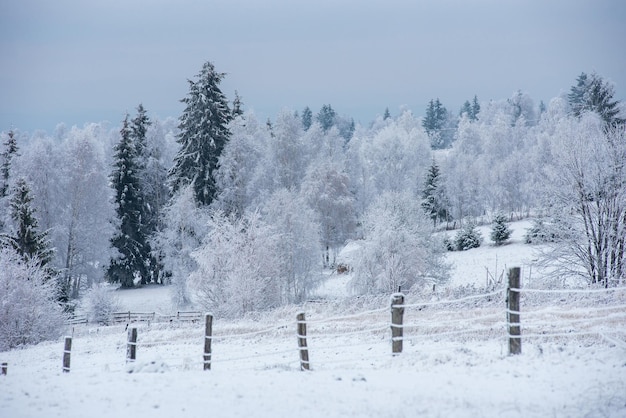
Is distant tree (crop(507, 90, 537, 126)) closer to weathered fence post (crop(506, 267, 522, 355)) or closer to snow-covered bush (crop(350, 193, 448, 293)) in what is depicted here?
snow-covered bush (crop(350, 193, 448, 293))

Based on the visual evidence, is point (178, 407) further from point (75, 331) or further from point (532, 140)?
point (532, 140)

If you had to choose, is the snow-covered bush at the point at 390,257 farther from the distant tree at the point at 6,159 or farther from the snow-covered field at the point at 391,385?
the distant tree at the point at 6,159

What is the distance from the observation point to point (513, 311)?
10930 mm

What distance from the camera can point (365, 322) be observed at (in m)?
21.3

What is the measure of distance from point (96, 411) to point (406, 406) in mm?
4913

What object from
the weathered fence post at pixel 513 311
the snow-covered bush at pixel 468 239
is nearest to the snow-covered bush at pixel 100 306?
the weathered fence post at pixel 513 311

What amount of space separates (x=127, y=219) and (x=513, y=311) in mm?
44997

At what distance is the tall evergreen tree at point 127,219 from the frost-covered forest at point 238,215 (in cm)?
14

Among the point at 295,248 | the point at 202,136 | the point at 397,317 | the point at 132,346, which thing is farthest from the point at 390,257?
the point at 397,317

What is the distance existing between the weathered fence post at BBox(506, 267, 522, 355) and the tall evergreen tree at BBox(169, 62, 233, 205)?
133 feet

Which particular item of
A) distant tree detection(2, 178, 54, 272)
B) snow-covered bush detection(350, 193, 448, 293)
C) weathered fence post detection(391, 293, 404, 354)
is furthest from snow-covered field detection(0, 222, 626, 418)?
distant tree detection(2, 178, 54, 272)

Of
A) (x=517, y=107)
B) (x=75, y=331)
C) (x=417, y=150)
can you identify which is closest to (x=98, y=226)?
(x=75, y=331)

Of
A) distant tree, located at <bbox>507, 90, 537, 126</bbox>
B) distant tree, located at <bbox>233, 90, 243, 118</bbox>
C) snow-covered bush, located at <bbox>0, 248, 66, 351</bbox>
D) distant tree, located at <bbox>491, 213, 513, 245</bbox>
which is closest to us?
snow-covered bush, located at <bbox>0, 248, 66, 351</bbox>

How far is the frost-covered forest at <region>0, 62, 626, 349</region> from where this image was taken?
27.6m
